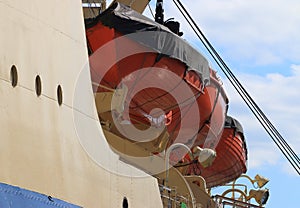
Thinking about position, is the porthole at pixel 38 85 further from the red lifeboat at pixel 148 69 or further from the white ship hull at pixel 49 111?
the red lifeboat at pixel 148 69

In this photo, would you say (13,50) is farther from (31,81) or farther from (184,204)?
(184,204)

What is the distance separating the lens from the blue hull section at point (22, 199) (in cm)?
687

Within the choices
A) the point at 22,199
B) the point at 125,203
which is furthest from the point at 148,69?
the point at 22,199

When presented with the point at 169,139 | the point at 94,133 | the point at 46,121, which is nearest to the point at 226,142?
the point at 169,139

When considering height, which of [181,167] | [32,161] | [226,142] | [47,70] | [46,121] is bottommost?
[32,161]

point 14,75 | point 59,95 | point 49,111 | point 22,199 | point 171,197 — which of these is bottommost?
point 22,199

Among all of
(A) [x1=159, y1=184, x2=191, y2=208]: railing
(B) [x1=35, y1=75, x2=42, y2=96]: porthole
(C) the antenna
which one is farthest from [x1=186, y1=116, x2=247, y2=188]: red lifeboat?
(B) [x1=35, y1=75, x2=42, y2=96]: porthole

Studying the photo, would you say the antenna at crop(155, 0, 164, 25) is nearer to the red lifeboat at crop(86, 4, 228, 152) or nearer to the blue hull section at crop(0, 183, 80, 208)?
the red lifeboat at crop(86, 4, 228, 152)

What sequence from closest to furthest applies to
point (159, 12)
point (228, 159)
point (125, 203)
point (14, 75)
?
point (14, 75) < point (125, 203) < point (159, 12) < point (228, 159)

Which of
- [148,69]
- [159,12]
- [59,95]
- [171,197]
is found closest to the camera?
[59,95]

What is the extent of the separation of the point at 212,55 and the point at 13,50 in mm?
6948

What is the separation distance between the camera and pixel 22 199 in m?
7.11

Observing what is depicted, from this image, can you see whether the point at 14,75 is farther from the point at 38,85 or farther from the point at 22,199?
the point at 22,199

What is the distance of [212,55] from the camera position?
45.6 feet
